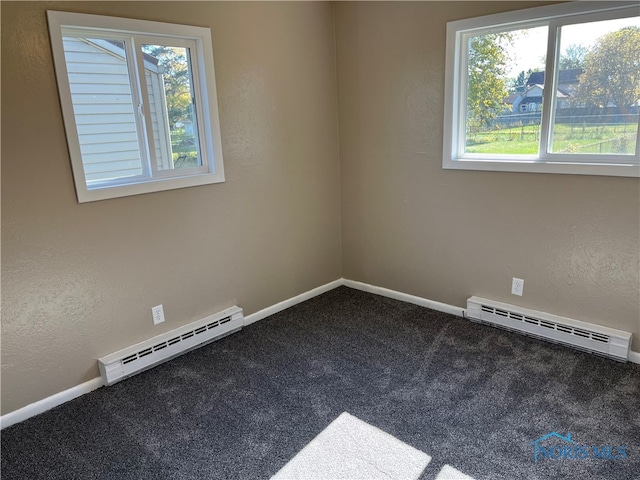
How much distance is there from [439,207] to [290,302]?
4.73ft

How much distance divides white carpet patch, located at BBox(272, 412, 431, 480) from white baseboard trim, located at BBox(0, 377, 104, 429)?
1.37 metres

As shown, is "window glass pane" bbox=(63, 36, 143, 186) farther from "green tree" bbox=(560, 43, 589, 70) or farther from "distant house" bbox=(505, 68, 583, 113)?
"green tree" bbox=(560, 43, 589, 70)

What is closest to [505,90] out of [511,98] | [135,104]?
[511,98]

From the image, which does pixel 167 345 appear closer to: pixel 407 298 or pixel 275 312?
pixel 275 312

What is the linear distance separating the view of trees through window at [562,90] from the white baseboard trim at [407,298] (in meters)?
1.21

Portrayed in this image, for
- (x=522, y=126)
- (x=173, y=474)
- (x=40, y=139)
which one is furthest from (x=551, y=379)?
(x=40, y=139)

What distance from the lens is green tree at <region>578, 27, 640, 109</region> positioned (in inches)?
97.3

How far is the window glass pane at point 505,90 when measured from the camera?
2822 mm

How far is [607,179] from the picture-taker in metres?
2.62

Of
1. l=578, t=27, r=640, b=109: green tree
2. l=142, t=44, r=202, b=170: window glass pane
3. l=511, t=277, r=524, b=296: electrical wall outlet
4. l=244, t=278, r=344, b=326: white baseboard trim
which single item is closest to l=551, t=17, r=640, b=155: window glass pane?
l=578, t=27, r=640, b=109: green tree

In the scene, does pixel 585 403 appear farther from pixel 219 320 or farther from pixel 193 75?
pixel 193 75

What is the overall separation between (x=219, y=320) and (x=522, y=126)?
245 centimetres

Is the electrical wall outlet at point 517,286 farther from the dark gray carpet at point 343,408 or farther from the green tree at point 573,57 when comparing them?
the green tree at point 573,57

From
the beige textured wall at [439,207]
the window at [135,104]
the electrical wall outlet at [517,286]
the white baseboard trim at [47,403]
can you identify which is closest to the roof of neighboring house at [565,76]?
the beige textured wall at [439,207]
